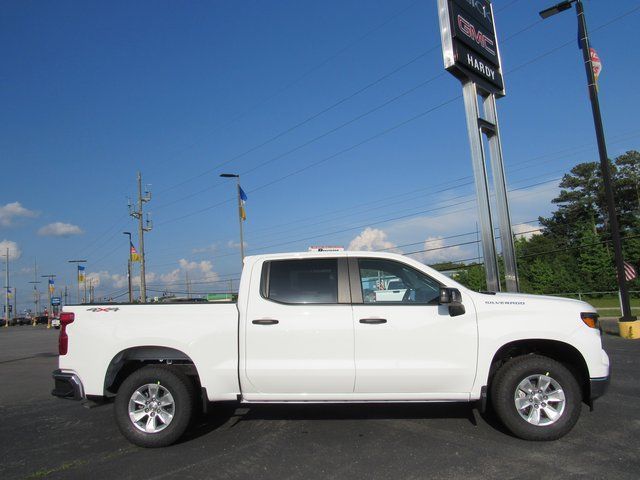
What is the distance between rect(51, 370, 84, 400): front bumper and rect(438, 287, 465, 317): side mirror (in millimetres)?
3834

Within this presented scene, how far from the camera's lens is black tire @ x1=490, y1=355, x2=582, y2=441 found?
15.5 ft

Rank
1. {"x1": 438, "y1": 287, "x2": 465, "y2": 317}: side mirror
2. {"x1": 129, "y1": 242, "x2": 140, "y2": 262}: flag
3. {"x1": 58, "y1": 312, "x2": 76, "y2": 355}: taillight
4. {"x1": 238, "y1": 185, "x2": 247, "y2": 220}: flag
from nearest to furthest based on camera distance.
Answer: {"x1": 438, "y1": 287, "x2": 465, "y2": 317}: side mirror, {"x1": 58, "y1": 312, "x2": 76, "y2": 355}: taillight, {"x1": 238, "y1": 185, "x2": 247, "y2": 220}: flag, {"x1": 129, "y1": 242, "x2": 140, "y2": 262}: flag

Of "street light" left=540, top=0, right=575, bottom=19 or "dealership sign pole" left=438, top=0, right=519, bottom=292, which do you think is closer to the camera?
"dealership sign pole" left=438, top=0, right=519, bottom=292

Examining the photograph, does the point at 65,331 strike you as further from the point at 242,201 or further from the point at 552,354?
the point at 242,201

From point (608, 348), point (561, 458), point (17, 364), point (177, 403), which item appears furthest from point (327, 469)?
point (17, 364)

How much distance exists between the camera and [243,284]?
525cm

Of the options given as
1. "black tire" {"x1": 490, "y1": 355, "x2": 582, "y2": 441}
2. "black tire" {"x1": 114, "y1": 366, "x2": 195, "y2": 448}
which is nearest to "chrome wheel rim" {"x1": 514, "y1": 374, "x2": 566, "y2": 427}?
"black tire" {"x1": 490, "y1": 355, "x2": 582, "y2": 441}

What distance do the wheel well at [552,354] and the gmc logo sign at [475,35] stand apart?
30.9ft

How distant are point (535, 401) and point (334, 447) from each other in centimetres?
203

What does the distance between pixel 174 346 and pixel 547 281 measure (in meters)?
58.9

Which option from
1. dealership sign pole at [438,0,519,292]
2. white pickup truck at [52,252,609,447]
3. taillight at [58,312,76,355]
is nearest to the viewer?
white pickup truck at [52,252,609,447]

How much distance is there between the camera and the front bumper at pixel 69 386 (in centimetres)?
508

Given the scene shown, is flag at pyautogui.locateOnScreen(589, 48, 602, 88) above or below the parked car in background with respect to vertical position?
above

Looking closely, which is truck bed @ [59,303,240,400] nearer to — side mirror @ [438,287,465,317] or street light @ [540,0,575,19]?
side mirror @ [438,287,465,317]
